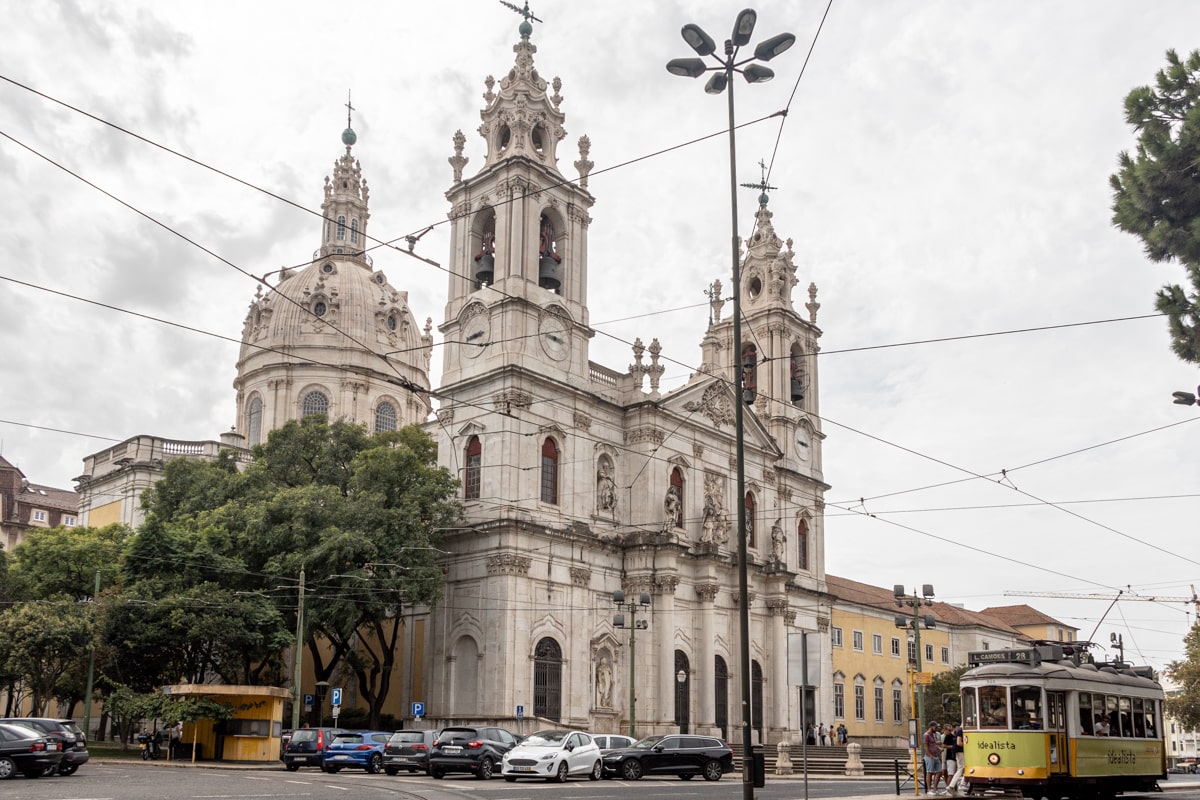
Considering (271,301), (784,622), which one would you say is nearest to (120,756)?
(784,622)

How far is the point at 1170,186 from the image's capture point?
18000mm

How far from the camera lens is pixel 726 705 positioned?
5056cm

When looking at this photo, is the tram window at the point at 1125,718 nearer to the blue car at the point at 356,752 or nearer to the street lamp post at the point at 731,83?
the street lamp post at the point at 731,83

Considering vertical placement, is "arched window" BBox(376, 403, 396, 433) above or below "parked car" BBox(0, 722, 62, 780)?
above

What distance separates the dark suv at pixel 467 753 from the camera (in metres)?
29.5

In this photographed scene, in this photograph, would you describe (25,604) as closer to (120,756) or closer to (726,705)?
(120,756)

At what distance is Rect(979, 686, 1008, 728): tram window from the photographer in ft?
74.3

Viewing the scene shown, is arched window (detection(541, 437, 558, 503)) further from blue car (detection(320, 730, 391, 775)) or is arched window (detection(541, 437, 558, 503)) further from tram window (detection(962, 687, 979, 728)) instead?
tram window (detection(962, 687, 979, 728))

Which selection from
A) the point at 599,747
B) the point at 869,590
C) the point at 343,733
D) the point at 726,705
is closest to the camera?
the point at 599,747

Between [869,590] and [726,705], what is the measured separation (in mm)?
29704

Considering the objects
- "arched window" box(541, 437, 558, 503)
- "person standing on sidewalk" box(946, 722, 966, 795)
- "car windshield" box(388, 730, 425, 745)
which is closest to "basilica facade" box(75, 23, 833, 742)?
"arched window" box(541, 437, 558, 503)

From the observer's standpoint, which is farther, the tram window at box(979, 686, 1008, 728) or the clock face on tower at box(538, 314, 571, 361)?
the clock face on tower at box(538, 314, 571, 361)

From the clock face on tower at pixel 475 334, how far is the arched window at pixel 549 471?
14.9ft

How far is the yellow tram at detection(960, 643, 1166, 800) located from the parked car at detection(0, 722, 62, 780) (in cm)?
1850
